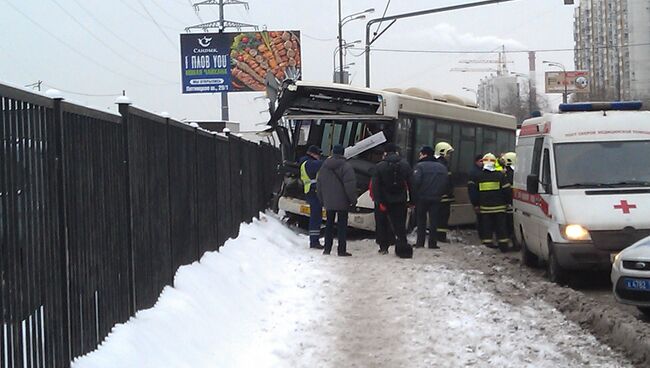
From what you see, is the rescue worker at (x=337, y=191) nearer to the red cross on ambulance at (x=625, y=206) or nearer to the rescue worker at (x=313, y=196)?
the rescue worker at (x=313, y=196)

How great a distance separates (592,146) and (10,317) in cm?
943

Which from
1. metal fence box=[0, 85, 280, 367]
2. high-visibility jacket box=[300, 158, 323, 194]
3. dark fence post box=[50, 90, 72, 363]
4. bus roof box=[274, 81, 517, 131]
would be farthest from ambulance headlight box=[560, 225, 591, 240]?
dark fence post box=[50, 90, 72, 363]

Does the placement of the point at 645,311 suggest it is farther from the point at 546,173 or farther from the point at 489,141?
the point at 489,141

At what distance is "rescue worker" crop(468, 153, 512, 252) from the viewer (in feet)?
50.5

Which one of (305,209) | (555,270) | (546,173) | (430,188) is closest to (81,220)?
(555,270)

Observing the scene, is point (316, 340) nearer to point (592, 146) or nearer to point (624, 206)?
point (624, 206)

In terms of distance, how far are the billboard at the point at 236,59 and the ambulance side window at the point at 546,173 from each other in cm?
2814

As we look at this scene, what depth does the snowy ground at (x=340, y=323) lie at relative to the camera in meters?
6.78

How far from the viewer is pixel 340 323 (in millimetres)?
8508

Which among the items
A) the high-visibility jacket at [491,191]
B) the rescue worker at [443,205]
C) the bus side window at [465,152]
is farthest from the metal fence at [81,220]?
the bus side window at [465,152]

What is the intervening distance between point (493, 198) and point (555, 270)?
4437 millimetres

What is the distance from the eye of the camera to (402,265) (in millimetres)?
12195

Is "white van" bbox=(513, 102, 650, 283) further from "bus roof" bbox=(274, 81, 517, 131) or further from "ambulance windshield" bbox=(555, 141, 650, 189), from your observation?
"bus roof" bbox=(274, 81, 517, 131)

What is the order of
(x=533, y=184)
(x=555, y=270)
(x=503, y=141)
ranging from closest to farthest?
(x=555, y=270), (x=533, y=184), (x=503, y=141)
